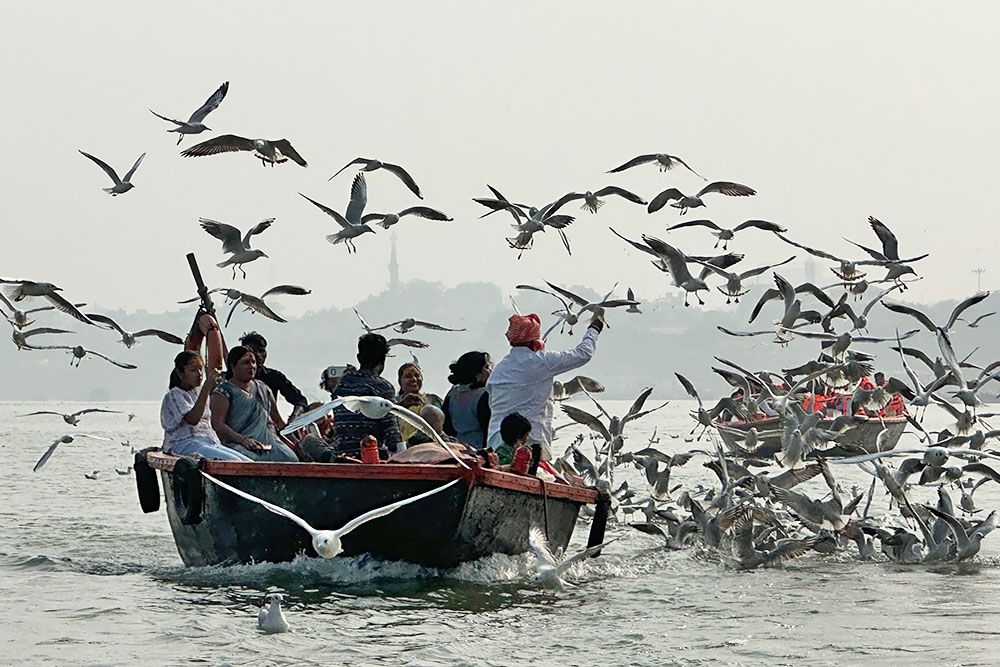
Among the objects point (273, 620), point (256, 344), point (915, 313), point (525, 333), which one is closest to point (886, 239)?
point (915, 313)

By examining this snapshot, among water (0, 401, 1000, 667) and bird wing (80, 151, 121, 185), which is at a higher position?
bird wing (80, 151, 121, 185)

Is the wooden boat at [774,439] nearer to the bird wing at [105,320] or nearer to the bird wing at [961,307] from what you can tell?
the bird wing at [961,307]

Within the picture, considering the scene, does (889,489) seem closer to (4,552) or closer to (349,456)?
(349,456)

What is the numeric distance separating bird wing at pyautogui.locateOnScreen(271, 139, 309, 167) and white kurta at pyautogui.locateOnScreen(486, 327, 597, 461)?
11.5 ft

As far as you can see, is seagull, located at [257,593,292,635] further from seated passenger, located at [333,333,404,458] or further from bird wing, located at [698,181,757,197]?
bird wing, located at [698,181,757,197]

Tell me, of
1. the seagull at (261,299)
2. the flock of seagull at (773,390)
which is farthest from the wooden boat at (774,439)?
the seagull at (261,299)

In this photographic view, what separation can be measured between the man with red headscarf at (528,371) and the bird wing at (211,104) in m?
3.67

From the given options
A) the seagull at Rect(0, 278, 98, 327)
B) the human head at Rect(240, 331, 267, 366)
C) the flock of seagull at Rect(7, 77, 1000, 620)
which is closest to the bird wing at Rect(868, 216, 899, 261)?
the flock of seagull at Rect(7, 77, 1000, 620)

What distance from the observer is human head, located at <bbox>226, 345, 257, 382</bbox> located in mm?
13141

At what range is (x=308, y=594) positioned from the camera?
41.8 ft

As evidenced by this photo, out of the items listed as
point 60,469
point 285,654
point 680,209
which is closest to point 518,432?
point 285,654

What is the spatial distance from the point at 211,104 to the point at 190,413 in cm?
352

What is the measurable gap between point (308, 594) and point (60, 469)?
2757 cm

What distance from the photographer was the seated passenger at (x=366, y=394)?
12625mm
